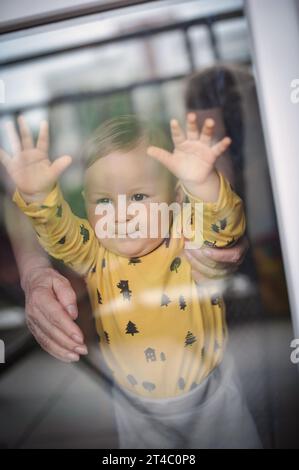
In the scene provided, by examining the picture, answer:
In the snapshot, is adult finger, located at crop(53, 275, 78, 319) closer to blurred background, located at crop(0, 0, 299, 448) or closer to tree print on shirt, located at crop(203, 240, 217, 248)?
blurred background, located at crop(0, 0, 299, 448)

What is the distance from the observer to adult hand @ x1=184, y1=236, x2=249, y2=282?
3.73 feet

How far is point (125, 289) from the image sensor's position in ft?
3.84

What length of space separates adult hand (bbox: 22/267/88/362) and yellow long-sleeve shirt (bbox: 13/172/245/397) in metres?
0.06

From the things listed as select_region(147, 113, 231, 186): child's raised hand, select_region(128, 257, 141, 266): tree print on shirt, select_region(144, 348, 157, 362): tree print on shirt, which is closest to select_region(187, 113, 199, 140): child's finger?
select_region(147, 113, 231, 186): child's raised hand

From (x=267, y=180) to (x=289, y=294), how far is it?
280 millimetres

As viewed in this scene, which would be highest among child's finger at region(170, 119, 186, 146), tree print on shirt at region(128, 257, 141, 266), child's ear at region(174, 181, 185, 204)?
child's finger at region(170, 119, 186, 146)

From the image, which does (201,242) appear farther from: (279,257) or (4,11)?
(4,11)

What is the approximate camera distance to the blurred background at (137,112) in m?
1.12

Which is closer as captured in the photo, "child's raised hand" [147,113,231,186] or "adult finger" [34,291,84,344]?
"child's raised hand" [147,113,231,186]

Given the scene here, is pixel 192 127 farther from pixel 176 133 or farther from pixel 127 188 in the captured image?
pixel 127 188

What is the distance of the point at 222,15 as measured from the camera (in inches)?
44.1

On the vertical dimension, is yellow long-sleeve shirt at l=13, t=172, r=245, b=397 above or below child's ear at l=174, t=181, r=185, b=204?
below

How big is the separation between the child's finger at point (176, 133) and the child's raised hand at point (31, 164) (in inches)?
10.7

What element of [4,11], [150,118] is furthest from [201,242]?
[4,11]
